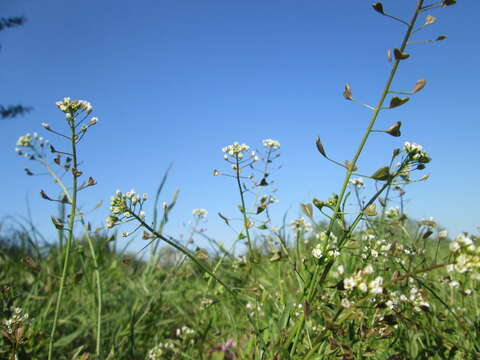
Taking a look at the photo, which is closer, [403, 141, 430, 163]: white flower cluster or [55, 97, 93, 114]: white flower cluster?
[403, 141, 430, 163]: white flower cluster

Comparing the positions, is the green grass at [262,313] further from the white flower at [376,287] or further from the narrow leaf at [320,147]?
the narrow leaf at [320,147]

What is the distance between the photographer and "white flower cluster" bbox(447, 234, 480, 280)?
1307 millimetres

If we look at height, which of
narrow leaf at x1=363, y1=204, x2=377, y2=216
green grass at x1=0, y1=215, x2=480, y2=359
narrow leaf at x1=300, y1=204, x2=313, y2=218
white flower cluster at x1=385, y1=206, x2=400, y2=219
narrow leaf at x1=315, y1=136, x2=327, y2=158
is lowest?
green grass at x1=0, y1=215, x2=480, y2=359

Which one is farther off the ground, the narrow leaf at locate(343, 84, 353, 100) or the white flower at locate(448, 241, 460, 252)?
the narrow leaf at locate(343, 84, 353, 100)

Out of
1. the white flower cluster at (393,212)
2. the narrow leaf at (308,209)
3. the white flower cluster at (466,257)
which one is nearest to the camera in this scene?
the white flower cluster at (466,257)

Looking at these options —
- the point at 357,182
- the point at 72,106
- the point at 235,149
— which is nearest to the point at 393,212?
the point at 357,182

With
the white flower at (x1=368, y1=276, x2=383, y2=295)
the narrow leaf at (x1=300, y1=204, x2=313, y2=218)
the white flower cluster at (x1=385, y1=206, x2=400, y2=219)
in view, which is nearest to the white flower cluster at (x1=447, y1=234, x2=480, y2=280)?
the white flower at (x1=368, y1=276, x2=383, y2=295)

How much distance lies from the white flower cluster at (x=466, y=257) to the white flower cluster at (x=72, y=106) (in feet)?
6.36

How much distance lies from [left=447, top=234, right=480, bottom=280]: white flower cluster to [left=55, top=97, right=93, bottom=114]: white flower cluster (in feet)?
6.36

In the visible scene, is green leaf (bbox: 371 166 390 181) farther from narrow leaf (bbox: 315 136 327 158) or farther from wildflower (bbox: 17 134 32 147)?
wildflower (bbox: 17 134 32 147)

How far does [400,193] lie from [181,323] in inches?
97.5

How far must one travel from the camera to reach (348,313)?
1450 mm

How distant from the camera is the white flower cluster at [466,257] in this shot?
131cm

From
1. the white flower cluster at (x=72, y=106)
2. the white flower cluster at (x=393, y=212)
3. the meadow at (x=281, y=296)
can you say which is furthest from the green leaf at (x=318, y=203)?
the white flower cluster at (x=393, y=212)
